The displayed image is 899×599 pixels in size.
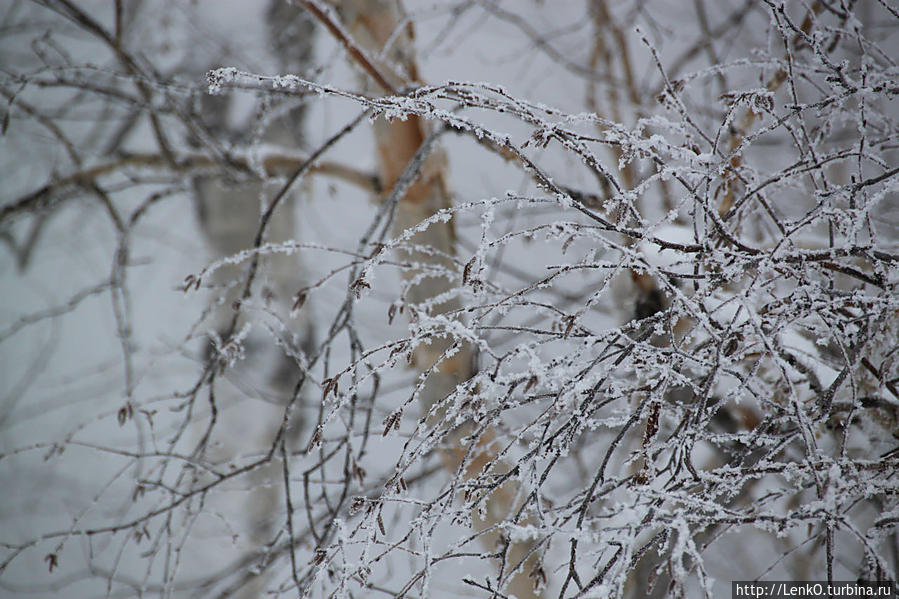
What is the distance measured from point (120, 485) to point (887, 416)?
5.11 metres

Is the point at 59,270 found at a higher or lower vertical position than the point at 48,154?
higher

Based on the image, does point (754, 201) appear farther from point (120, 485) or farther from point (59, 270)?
point (59, 270)

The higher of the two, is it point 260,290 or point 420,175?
point 260,290

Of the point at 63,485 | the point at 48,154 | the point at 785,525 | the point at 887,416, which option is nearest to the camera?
the point at 785,525

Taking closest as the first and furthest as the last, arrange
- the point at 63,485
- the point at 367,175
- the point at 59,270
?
the point at 367,175 < the point at 63,485 < the point at 59,270

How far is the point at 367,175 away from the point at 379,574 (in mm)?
4084

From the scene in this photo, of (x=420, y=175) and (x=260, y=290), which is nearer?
(x=420, y=175)

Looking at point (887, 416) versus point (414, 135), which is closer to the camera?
point (887, 416)

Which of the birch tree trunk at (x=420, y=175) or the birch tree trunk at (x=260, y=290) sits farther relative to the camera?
the birch tree trunk at (x=260, y=290)

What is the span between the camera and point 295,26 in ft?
9.62

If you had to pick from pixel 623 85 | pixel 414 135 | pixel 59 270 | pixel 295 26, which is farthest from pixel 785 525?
pixel 59 270

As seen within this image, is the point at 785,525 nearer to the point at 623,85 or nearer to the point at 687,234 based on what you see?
the point at 687,234

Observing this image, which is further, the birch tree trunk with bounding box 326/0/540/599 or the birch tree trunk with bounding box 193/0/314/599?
the birch tree trunk with bounding box 193/0/314/599

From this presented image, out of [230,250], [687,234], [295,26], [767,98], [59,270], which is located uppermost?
[59,270]
